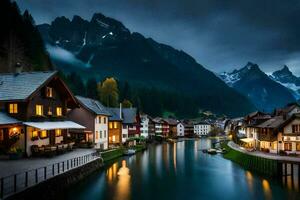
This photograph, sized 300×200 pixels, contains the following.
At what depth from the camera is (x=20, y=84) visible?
4544 cm

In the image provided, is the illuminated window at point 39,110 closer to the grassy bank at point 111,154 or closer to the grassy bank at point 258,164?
the grassy bank at point 111,154

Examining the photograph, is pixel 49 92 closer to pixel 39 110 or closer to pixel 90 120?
pixel 39 110

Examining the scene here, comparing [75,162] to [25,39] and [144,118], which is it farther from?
[144,118]

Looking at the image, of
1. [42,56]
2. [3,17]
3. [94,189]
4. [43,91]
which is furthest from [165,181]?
[42,56]

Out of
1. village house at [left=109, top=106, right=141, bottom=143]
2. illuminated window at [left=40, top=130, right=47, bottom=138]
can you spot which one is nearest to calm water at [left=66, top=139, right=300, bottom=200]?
illuminated window at [left=40, top=130, right=47, bottom=138]

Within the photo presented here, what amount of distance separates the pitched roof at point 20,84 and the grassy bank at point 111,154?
23.4 metres

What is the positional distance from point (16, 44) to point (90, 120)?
30.6m

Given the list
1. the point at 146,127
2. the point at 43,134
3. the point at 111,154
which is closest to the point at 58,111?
the point at 43,134

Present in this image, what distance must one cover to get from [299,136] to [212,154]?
104 ft

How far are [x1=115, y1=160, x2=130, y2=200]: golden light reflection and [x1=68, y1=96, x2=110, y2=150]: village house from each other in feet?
49.3

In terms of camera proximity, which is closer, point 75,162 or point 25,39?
point 75,162

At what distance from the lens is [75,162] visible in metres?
44.0

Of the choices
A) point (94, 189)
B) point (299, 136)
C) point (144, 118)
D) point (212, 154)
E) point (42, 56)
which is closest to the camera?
point (94, 189)

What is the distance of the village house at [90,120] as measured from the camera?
70.2 metres
